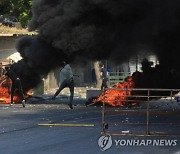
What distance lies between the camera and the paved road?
9.17 m

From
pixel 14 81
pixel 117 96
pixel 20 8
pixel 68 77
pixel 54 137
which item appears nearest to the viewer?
pixel 54 137

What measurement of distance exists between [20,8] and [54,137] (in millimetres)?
18047

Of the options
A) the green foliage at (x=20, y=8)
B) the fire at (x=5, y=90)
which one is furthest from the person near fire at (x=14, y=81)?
the green foliage at (x=20, y=8)

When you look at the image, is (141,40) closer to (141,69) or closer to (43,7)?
(43,7)

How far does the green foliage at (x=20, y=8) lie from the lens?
87.4ft

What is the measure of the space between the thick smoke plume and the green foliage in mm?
8210

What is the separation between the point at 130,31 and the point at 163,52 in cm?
209

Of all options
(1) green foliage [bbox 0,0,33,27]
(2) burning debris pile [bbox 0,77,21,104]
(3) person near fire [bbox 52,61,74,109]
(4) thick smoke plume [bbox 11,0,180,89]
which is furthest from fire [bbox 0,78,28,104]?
(1) green foliage [bbox 0,0,33,27]

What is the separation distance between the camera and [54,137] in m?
10.6

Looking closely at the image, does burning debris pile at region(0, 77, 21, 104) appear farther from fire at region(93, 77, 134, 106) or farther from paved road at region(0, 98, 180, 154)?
paved road at region(0, 98, 180, 154)

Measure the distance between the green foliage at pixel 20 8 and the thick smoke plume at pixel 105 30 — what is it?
821 centimetres

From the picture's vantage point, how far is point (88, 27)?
616 inches

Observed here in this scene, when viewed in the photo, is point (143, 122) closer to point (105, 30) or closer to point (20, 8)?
point (105, 30)

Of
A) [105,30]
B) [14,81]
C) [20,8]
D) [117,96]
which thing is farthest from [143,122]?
[20,8]
